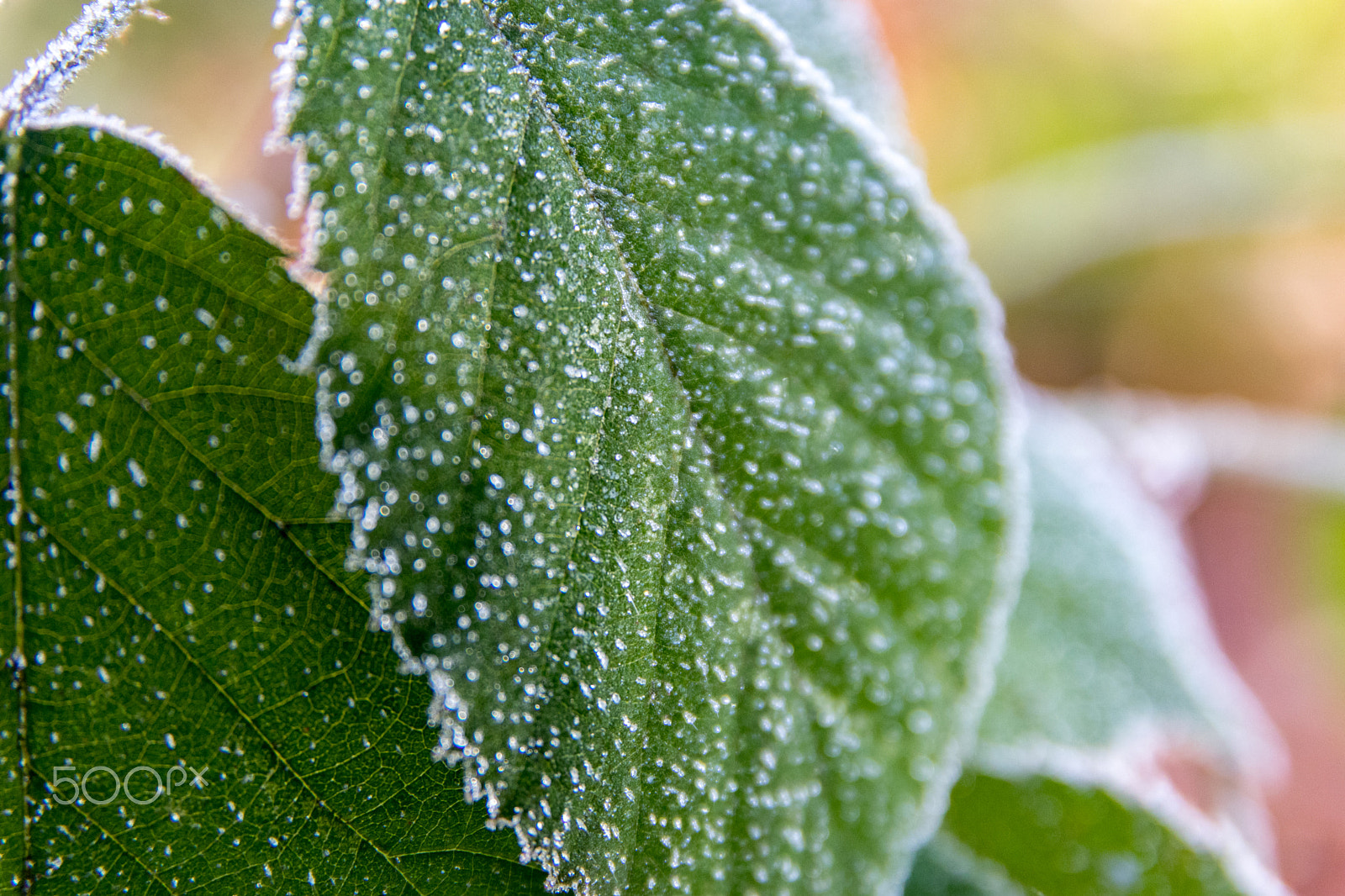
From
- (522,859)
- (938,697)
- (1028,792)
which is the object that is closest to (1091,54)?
(1028,792)

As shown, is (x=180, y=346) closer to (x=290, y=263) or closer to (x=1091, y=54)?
(x=290, y=263)

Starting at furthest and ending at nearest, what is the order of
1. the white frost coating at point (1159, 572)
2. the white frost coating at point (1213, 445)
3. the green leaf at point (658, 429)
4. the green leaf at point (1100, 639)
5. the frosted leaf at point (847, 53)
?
1. the white frost coating at point (1213, 445)
2. the white frost coating at point (1159, 572)
3. the green leaf at point (1100, 639)
4. the frosted leaf at point (847, 53)
5. the green leaf at point (658, 429)

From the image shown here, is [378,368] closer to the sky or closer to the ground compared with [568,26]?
closer to the ground

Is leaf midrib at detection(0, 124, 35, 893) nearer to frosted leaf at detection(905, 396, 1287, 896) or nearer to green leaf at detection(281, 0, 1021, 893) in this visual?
green leaf at detection(281, 0, 1021, 893)

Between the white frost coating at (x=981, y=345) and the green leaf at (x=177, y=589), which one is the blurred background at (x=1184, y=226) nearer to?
the green leaf at (x=177, y=589)

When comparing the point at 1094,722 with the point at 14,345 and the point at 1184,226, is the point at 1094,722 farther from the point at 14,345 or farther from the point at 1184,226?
the point at 1184,226

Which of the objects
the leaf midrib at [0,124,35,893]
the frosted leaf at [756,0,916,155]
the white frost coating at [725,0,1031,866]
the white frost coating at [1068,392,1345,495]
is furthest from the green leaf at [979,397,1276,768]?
the leaf midrib at [0,124,35,893]

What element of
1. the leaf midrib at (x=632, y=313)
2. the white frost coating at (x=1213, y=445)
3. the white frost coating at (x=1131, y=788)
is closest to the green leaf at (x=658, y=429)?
the leaf midrib at (x=632, y=313)
